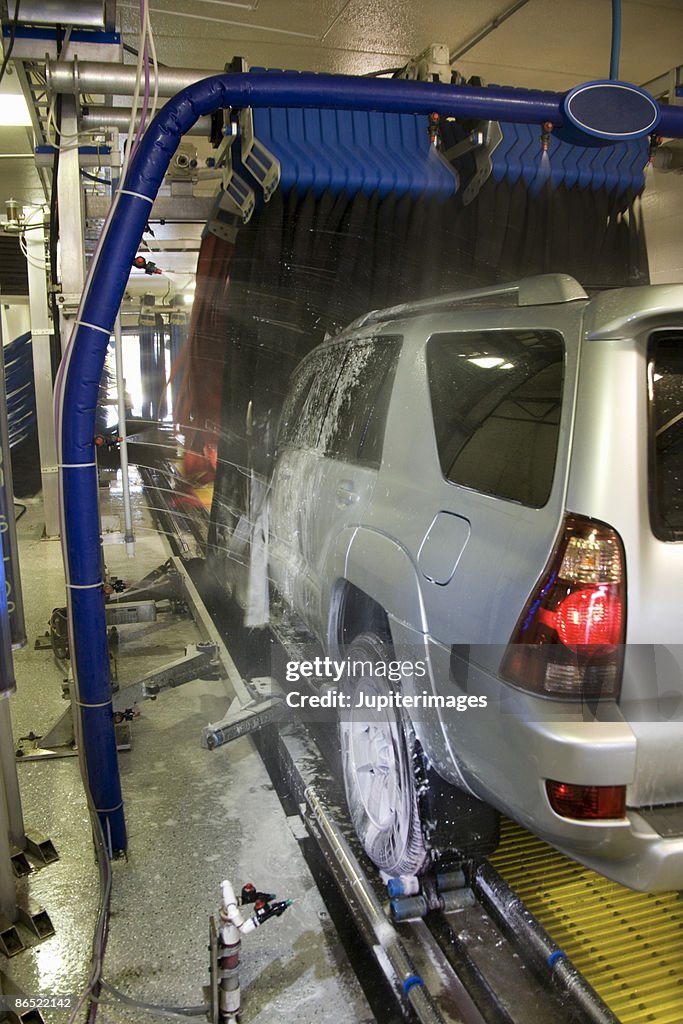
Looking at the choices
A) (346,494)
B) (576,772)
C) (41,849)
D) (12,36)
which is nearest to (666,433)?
(576,772)

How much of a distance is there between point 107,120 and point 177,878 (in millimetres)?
3176

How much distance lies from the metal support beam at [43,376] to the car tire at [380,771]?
222 inches

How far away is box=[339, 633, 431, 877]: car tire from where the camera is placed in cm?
237

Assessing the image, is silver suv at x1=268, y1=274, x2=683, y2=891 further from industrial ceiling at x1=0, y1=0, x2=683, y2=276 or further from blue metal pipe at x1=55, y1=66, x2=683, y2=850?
industrial ceiling at x1=0, y1=0, x2=683, y2=276

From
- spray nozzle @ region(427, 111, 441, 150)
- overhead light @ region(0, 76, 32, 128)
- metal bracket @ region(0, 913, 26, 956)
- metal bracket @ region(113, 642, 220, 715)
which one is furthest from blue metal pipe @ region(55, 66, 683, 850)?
overhead light @ region(0, 76, 32, 128)

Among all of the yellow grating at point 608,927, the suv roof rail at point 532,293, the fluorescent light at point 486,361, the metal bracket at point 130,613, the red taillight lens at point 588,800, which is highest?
the suv roof rail at point 532,293

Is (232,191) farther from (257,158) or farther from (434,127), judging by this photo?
(434,127)

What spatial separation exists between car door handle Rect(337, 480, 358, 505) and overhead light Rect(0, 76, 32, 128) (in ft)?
11.9

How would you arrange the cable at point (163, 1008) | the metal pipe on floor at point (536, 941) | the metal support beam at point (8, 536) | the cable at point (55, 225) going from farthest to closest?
the cable at point (55, 225) → the metal support beam at point (8, 536) → the cable at point (163, 1008) → the metal pipe on floor at point (536, 941)

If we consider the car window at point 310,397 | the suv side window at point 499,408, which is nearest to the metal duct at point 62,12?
the car window at point 310,397

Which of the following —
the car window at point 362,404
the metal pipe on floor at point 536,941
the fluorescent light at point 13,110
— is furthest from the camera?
the fluorescent light at point 13,110

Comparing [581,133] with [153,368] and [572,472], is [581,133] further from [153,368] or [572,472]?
[153,368]

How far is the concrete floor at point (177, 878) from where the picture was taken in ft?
7.26

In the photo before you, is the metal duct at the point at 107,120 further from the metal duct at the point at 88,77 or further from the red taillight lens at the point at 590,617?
the red taillight lens at the point at 590,617
